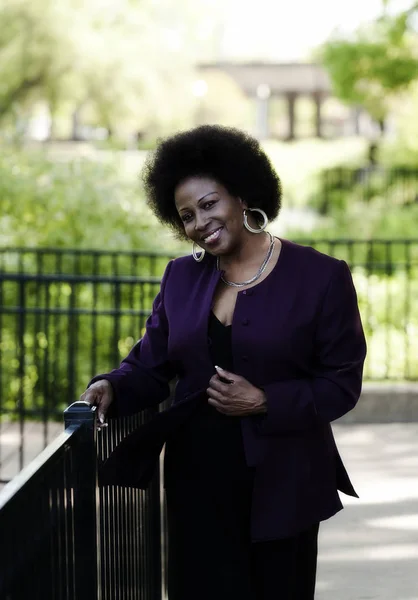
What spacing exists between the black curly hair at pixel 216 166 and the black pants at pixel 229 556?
84cm

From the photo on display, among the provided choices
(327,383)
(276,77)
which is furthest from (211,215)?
(276,77)

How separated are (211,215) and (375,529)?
296 centimetres

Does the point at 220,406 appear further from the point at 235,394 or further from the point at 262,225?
the point at 262,225

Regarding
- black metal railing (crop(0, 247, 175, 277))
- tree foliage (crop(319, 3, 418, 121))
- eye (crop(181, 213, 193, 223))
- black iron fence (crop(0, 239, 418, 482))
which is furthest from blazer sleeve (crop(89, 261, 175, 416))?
tree foliage (crop(319, 3, 418, 121))

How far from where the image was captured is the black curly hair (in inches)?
119

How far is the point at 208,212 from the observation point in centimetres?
295

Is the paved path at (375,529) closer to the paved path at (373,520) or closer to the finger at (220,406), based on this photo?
the paved path at (373,520)

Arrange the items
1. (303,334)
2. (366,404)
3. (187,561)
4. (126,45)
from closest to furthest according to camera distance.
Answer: (303,334), (187,561), (366,404), (126,45)

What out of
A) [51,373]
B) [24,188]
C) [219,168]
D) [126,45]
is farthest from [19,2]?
[219,168]

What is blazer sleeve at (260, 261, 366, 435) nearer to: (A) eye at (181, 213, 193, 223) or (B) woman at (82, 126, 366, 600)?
(B) woman at (82, 126, 366, 600)

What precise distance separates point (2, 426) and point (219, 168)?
5.41 meters

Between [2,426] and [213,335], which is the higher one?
[213,335]

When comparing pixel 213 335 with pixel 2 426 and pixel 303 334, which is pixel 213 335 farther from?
pixel 2 426

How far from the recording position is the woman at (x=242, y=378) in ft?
9.39
